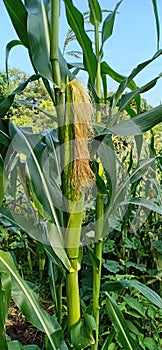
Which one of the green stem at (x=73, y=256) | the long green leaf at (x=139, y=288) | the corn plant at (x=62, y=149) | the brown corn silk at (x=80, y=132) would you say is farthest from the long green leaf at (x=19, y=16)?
the long green leaf at (x=139, y=288)

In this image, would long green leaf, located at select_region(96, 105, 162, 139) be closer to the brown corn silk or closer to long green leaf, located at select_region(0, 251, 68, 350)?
the brown corn silk

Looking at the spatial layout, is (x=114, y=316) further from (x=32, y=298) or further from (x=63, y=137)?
(x=63, y=137)

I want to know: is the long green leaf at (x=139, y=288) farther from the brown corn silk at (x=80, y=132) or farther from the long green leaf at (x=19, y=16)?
the long green leaf at (x=19, y=16)

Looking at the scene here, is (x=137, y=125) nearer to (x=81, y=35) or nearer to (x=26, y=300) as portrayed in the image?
(x=81, y=35)

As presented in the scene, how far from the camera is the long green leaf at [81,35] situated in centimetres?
56

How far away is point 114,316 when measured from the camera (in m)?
0.70

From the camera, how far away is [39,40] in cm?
54

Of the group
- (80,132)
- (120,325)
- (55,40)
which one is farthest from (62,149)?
(120,325)

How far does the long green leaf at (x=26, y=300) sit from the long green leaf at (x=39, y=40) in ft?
0.89

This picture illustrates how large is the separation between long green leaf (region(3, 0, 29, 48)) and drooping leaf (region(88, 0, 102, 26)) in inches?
5.5

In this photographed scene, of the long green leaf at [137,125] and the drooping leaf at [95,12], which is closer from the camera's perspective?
the long green leaf at [137,125]

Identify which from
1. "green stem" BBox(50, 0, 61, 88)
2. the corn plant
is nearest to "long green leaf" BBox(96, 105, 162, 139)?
the corn plant

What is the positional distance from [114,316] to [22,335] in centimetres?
55

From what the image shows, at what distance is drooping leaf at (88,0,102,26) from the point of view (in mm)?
637
